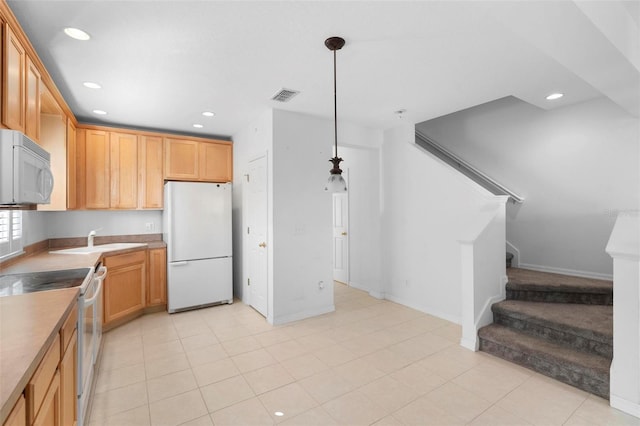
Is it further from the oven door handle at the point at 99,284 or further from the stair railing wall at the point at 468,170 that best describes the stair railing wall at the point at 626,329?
the oven door handle at the point at 99,284

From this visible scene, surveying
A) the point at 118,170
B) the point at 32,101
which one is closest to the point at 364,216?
the point at 118,170

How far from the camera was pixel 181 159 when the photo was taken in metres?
4.54

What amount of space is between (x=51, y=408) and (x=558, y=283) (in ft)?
14.2

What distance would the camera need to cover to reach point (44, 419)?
1197 mm

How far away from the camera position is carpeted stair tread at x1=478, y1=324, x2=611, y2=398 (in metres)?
2.33

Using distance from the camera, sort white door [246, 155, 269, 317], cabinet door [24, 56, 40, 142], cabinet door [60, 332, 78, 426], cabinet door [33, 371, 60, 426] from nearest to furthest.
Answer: cabinet door [33, 371, 60, 426] → cabinet door [60, 332, 78, 426] → cabinet door [24, 56, 40, 142] → white door [246, 155, 269, 317]

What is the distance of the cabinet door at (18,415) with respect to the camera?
886 mm

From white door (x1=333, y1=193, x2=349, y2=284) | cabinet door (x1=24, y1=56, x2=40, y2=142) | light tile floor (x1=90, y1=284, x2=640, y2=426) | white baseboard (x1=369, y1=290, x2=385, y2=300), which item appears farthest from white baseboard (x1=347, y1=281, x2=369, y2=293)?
cabinet door (x1=24, y1=56, x2=40, y2=142)

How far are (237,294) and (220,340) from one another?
62.9 inches

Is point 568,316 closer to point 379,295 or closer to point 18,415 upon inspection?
point 379,295

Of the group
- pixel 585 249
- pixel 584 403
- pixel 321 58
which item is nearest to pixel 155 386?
pixel 321 58

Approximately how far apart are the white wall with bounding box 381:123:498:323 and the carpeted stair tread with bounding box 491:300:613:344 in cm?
63

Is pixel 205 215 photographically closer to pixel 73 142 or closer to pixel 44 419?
pixel 73 142

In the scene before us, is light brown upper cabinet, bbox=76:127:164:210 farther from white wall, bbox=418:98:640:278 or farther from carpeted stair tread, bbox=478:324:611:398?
white wall, bbox=418:98:640:278
